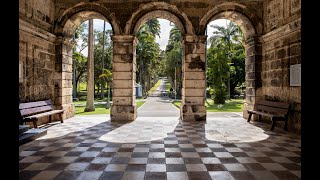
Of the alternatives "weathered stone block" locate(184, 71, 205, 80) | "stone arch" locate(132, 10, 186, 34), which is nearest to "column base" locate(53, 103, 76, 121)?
"stone arch" locate(132, 10, 186, 34)

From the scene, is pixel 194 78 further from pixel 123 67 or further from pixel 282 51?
pixel 282 51

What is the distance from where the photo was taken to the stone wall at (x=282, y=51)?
24.0ft

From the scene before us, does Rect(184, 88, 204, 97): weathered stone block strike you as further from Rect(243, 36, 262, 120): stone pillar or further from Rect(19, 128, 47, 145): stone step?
Rect(19, 128, 47, 145): stone step

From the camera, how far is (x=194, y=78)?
9367mm

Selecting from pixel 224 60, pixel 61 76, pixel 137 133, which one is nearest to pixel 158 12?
pixel 61 76

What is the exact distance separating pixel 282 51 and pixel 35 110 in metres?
8.30

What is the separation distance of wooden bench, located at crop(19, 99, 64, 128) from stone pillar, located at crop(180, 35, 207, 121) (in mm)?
4703

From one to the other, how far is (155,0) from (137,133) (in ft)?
17.0

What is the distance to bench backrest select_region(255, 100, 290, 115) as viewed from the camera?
7.56 metres

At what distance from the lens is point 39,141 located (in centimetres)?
605

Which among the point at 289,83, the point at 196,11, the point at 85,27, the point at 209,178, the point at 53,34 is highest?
the point at 85,27

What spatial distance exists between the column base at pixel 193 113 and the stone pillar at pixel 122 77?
77.5 inches
